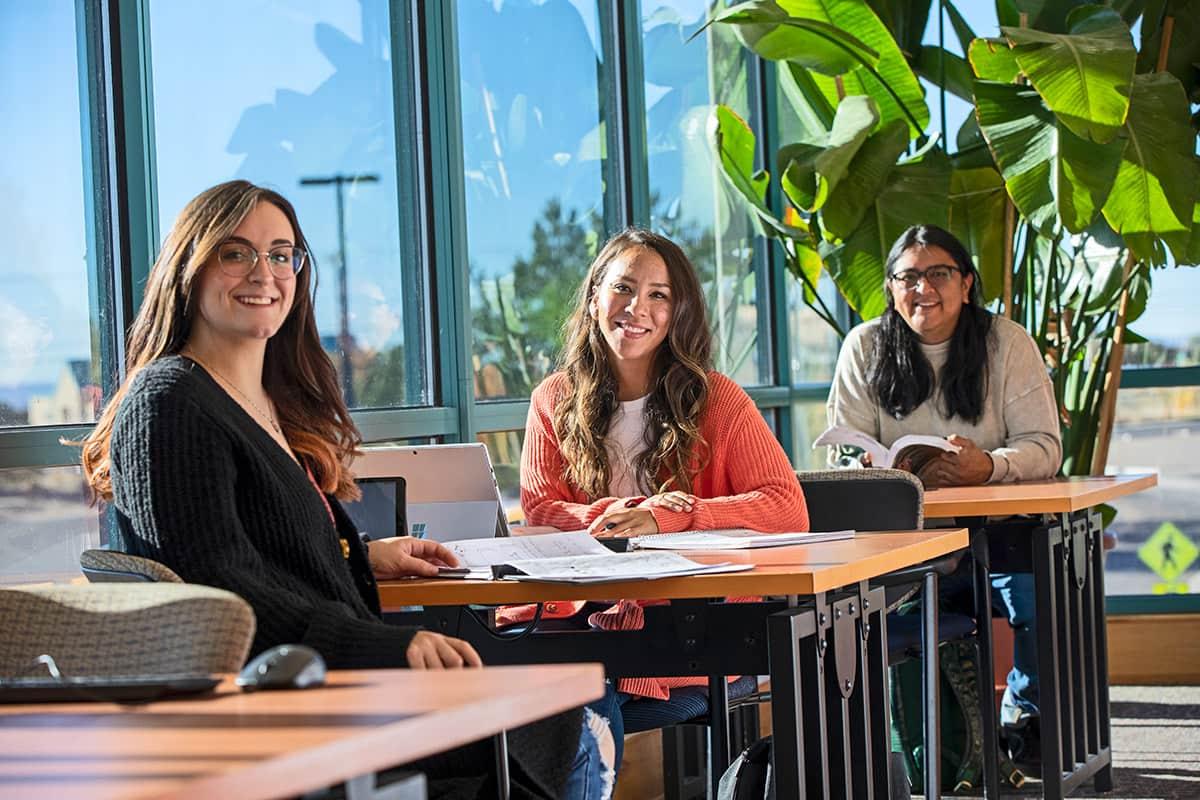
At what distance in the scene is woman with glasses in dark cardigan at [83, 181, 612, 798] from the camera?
1.77m

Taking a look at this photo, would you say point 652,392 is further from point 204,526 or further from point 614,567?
point 204,526

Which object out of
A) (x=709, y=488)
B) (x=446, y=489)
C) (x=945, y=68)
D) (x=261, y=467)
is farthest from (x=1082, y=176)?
(x=261, y=467)

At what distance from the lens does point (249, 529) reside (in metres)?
1.88

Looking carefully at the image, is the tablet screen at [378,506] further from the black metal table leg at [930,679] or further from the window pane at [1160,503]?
the window pane at [1160,503]

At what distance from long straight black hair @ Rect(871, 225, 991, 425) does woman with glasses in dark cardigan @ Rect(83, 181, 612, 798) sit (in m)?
2.23

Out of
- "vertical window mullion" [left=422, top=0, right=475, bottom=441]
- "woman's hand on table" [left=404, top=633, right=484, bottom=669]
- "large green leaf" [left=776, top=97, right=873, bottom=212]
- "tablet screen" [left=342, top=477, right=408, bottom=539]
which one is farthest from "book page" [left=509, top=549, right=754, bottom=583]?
"large green leaf" [left=776, top=97, right=873, bottom=212]

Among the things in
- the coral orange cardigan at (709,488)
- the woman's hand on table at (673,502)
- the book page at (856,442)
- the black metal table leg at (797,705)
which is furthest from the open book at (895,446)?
the black metal table leg at (797,705)

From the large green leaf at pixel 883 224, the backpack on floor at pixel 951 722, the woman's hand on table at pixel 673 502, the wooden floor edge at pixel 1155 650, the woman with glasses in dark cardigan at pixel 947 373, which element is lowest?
the wooden floor edge at pixel 1155 650

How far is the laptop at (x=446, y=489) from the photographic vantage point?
2.68 m

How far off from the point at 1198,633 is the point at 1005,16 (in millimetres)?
2395

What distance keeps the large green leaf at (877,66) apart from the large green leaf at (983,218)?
0.83ft

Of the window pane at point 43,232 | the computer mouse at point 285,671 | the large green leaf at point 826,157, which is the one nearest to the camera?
the computer mouse at point 285,671

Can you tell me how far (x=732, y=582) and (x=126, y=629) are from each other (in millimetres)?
970

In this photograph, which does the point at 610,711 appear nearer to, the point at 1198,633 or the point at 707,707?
the point at 707,707
